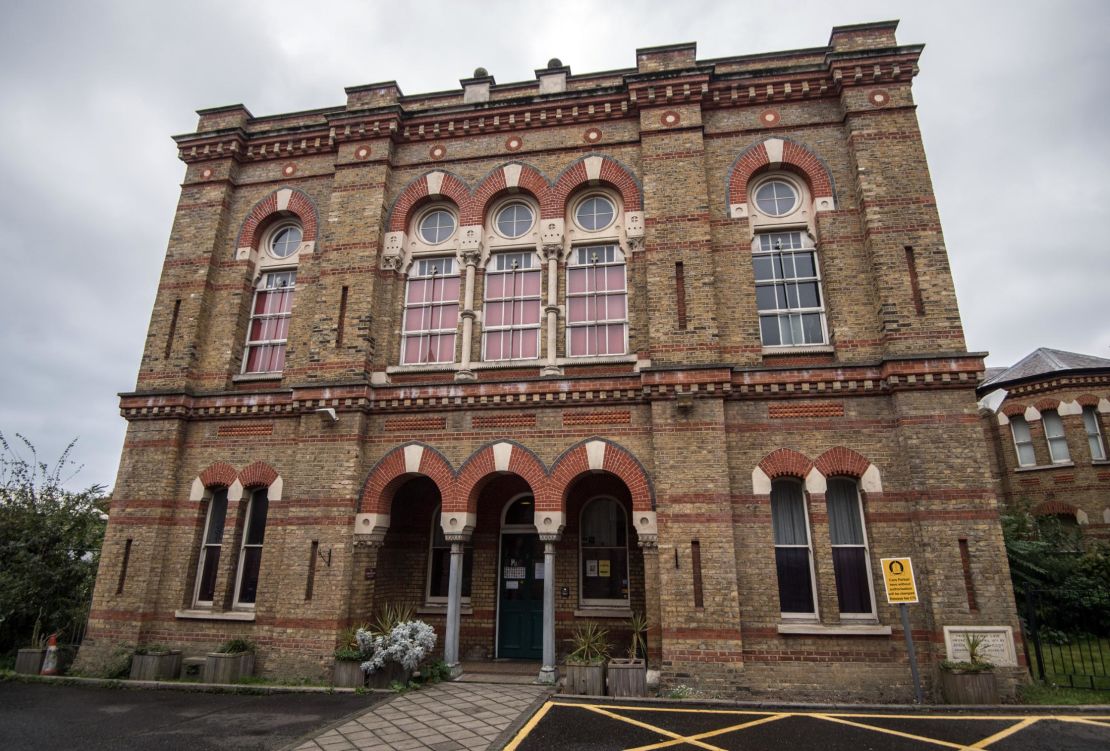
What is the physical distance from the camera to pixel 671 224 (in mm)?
11195

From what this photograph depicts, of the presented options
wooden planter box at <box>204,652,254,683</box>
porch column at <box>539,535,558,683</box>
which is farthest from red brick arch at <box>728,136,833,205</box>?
wooden planter box at <box>204,652,254,683</box>

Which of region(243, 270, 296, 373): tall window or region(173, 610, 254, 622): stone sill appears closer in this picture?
region(173, 610, 254, 622): stone sill

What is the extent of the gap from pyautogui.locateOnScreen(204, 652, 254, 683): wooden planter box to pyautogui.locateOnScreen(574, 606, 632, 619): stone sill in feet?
19.8

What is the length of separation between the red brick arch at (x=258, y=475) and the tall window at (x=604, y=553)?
639 cm

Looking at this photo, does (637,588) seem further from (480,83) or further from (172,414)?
(480,83)

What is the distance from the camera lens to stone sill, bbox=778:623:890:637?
29.8ft

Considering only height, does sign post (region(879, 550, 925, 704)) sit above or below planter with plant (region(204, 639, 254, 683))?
above

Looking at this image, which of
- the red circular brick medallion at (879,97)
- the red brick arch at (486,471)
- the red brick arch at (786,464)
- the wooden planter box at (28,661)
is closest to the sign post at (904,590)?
the red brick arch at (786,464)

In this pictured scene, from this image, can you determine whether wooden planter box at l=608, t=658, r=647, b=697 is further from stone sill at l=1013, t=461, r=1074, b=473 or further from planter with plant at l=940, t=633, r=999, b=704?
stone sill at l=1013, t=461, r=1074, b=473

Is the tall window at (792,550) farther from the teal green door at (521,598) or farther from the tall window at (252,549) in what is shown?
the tall window at (252,549)

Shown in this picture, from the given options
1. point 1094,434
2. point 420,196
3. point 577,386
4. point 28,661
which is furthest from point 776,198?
point 28,661

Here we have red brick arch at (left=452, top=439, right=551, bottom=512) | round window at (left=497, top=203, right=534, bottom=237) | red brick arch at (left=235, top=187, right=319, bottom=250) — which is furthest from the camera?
red brick arch at (left=235, top=187, right=319, bottom=250)

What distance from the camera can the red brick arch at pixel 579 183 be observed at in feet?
39.4

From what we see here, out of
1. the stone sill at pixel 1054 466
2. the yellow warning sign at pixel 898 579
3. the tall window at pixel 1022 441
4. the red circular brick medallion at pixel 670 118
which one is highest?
the red circular brick medallion at pixel 670 118
